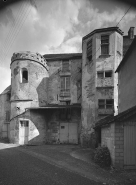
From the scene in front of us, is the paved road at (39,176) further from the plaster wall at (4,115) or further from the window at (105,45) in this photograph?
the plaster wall at (4,115)

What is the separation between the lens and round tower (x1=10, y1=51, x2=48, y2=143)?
40.0ft

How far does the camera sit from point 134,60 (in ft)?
21.9

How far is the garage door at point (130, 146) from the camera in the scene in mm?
5316

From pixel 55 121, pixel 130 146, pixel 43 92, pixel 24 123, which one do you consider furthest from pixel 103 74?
pixel 24 123

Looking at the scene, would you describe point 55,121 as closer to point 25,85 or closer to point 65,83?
point 65,83

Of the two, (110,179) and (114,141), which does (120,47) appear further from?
(110,179)

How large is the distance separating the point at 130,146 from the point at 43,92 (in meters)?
11.0

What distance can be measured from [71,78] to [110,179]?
11.8m

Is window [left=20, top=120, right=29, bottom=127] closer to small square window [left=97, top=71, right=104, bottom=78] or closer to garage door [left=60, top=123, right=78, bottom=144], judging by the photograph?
garage door [left=60, top=123, right=78, bottom=144]

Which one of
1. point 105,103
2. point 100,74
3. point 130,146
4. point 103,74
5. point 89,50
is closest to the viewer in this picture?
point 130,146

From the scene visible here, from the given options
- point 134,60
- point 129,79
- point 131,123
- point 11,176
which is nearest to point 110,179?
point 131,123

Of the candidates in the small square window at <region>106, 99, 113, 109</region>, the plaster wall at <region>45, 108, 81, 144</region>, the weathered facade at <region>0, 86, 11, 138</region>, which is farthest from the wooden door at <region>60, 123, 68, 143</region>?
the weathered facade at <region>0, 86, 11, 138</region>

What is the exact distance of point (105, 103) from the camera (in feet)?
35.6

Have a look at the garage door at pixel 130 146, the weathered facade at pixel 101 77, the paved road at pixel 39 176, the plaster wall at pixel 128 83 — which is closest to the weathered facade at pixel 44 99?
the weathered facade at pixel 101 77
